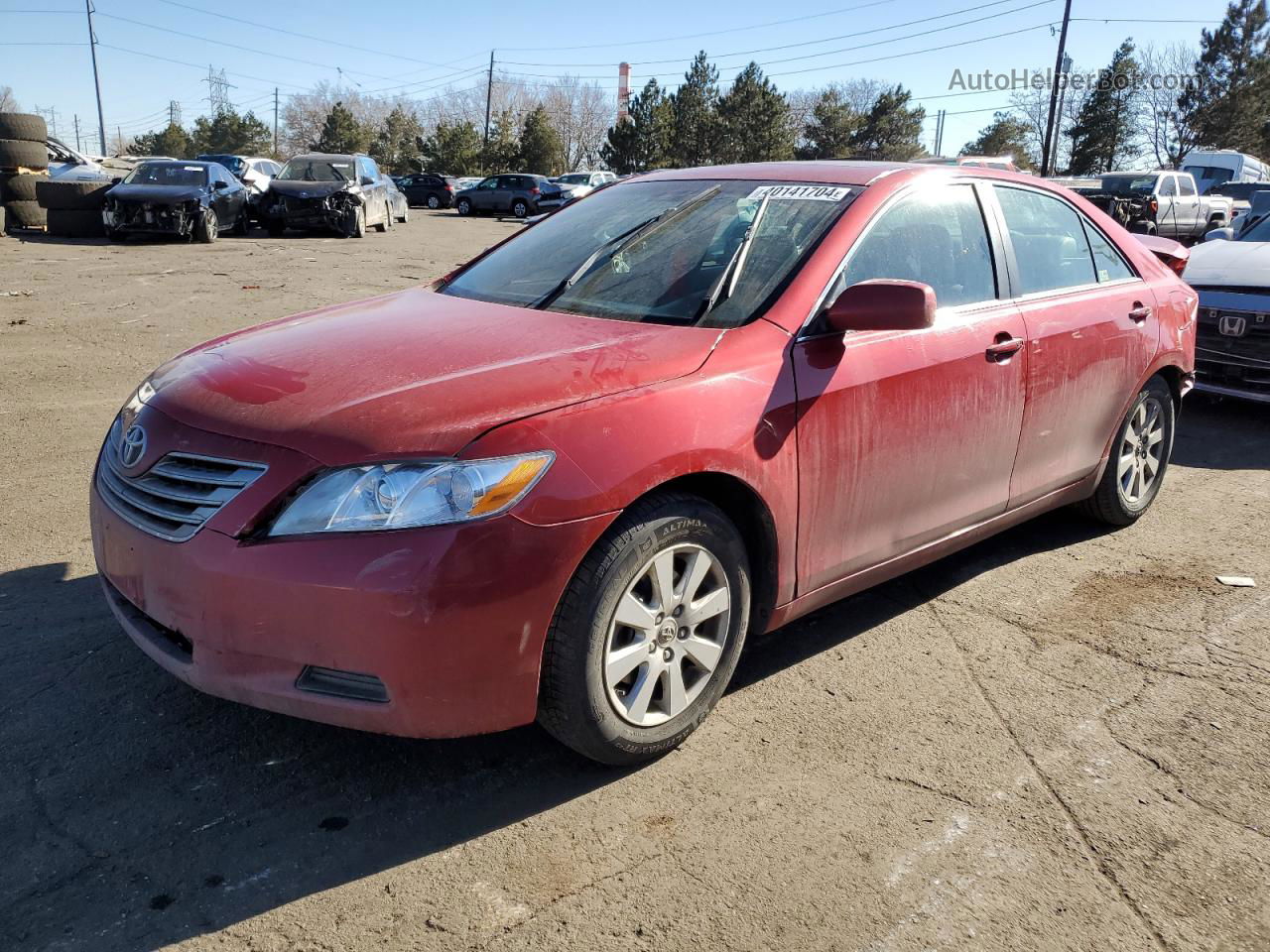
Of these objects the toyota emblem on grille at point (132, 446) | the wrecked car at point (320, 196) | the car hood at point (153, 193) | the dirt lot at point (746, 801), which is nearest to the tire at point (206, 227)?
the car hood at point (153, 193)

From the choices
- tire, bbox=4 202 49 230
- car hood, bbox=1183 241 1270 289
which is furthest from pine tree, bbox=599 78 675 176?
car hood, bbox=1183 241 1270 289

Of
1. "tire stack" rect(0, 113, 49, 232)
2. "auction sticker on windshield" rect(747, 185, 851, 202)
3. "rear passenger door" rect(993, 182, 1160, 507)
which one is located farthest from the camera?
"tire stack" rect(0, 113, 49, 232)

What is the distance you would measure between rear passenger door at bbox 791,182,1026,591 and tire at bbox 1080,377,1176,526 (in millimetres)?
1104

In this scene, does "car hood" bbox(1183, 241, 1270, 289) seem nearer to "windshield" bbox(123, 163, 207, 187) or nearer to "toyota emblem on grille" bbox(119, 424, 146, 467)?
"toyota emblem on grille" bbox(119, 424, 146, 467)

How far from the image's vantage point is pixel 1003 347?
150 inches

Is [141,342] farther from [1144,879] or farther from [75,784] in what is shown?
[1144,879]

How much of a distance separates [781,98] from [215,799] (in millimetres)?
67341

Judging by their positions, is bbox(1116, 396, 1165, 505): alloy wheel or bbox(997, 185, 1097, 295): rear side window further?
bbox(1116, 396, 1165, 505): alloy wheel

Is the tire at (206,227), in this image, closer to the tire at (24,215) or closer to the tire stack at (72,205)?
the tire stack at (72,205)

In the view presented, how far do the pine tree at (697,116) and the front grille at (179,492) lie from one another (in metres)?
63.7

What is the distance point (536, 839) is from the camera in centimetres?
261

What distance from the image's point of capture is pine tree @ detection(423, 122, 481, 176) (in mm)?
67500

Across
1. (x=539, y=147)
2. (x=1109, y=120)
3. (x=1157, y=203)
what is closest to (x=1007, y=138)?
(x=1109, y=120)

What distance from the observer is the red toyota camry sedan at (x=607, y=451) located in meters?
2.45
